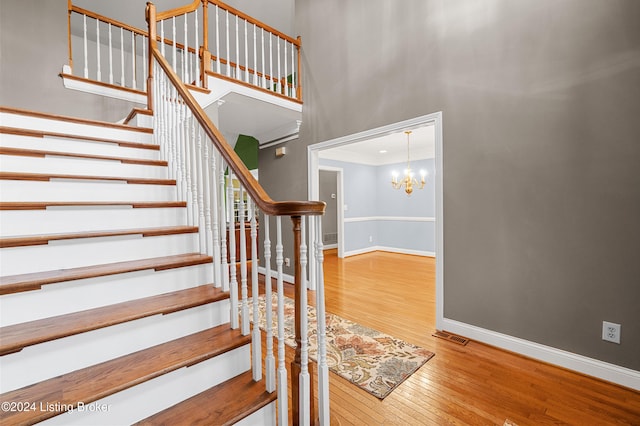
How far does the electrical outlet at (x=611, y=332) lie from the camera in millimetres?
1823

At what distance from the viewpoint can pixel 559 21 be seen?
1983mm

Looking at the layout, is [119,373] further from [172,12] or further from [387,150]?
[387,150]

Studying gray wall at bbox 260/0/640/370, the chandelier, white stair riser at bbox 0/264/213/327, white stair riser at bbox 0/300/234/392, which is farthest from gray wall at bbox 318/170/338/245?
white stair riser at bbox 0/300/234/392

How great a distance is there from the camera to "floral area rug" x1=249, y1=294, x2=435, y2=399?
6.12ft

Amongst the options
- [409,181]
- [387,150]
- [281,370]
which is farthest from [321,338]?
[387,150]

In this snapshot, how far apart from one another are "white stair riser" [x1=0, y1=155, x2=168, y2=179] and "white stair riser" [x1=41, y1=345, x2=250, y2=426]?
1625mm

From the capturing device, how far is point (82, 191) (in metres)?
1.83

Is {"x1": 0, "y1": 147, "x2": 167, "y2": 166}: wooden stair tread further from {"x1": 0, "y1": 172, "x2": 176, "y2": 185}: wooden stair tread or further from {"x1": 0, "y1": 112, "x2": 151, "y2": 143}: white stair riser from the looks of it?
{"x1": 0, "y1": 112, "x2": 151, "y2": 143}: white stair riser

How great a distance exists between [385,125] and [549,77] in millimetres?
1365

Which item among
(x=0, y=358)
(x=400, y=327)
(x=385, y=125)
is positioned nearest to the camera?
(x=0, y=358)

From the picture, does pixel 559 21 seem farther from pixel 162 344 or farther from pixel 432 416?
pixel 162 344

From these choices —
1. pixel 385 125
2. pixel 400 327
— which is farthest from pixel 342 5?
pixel 400 327

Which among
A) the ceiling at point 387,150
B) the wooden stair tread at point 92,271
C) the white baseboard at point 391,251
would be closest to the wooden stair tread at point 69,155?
the wooden stair tread at point 92,271

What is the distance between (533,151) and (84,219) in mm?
3118
